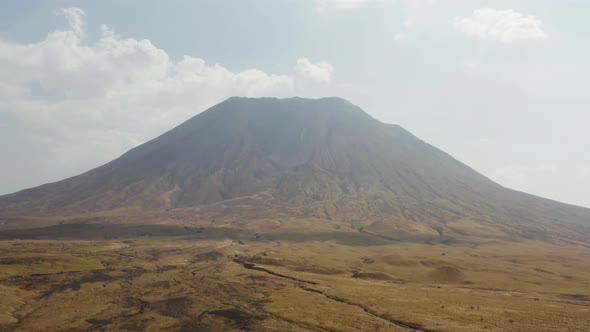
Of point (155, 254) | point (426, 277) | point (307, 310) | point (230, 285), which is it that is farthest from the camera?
point (155, 254)

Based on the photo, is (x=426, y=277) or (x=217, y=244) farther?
(x=217, y=244)

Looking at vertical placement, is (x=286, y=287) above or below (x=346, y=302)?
below

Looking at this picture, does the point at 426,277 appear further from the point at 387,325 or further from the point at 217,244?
the point at 217,244

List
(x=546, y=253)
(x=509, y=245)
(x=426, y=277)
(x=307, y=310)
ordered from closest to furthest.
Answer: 1. (x=307, y=310)
2. (x=426, y=277)
3. (x=546, y=253)
4. (x=509, y=245)

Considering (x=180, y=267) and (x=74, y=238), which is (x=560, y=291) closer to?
(x=180, y=267)

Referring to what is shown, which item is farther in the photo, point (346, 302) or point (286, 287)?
point (286, 287)

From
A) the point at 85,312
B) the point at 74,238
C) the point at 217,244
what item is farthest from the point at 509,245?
the point at 74,238

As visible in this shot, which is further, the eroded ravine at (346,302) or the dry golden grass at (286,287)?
the dry golden grass at (286,287)

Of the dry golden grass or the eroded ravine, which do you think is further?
the dry golden grass

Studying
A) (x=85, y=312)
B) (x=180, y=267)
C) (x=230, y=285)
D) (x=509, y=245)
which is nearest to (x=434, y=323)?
(x=230, y=285)
